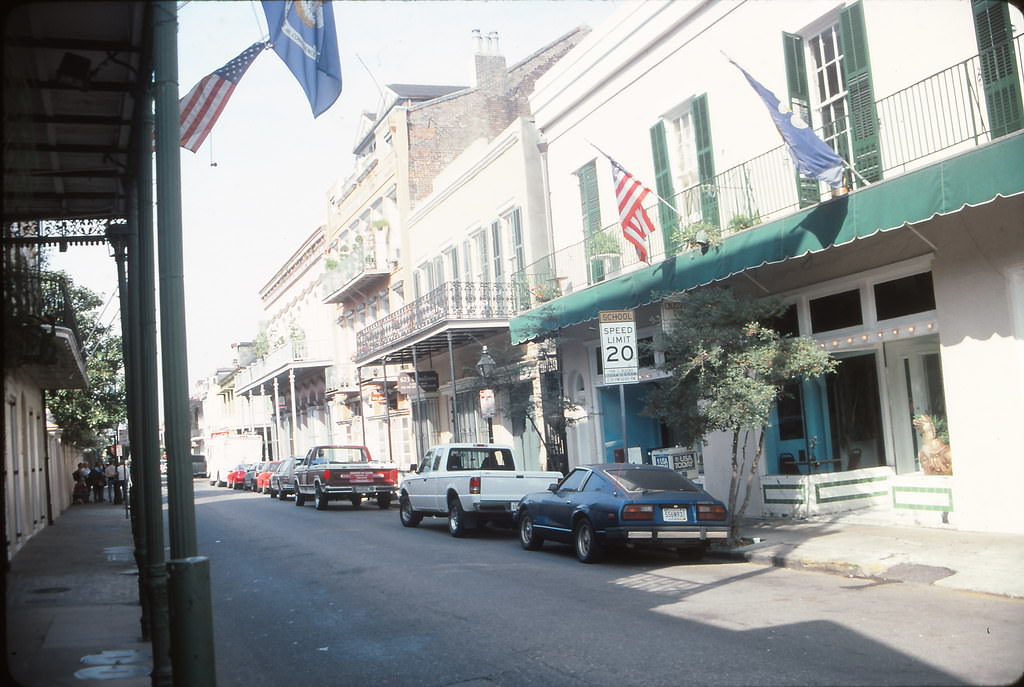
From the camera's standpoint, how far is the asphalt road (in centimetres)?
705

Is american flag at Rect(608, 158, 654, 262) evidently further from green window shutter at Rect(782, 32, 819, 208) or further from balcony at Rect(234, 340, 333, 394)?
balcony at Rect(234, 340, 333, 394)

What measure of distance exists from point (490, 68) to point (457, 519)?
71.6 feet

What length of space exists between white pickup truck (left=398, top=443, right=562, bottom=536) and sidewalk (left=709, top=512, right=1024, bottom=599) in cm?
443

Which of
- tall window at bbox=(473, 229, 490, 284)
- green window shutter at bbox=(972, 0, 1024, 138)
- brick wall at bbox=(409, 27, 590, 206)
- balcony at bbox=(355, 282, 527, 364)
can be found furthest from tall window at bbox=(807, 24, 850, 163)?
brick wall at bbox=(409, 27, 590, 206)

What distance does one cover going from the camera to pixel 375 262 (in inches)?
1507

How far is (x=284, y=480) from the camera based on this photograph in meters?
34.7

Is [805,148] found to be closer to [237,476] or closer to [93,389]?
[93,389]

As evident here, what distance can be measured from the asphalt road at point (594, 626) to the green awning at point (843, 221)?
15.1 ft

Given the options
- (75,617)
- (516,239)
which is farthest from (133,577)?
(516,239)

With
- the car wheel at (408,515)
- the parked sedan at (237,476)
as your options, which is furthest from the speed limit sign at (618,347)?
the parked sedan at (237,476)

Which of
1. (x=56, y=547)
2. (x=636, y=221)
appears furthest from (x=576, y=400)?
(x=56, y=547)

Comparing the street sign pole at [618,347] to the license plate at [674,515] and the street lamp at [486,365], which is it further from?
the street lamp at [486,365]

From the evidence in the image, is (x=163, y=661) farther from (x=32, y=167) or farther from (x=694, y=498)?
(x=694, y=498)

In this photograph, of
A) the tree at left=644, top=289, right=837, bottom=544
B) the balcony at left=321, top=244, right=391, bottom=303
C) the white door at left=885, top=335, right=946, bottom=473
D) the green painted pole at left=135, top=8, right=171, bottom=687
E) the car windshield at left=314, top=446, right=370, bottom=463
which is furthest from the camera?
the balcony at left=321, top=244, right=391, bottom=303
